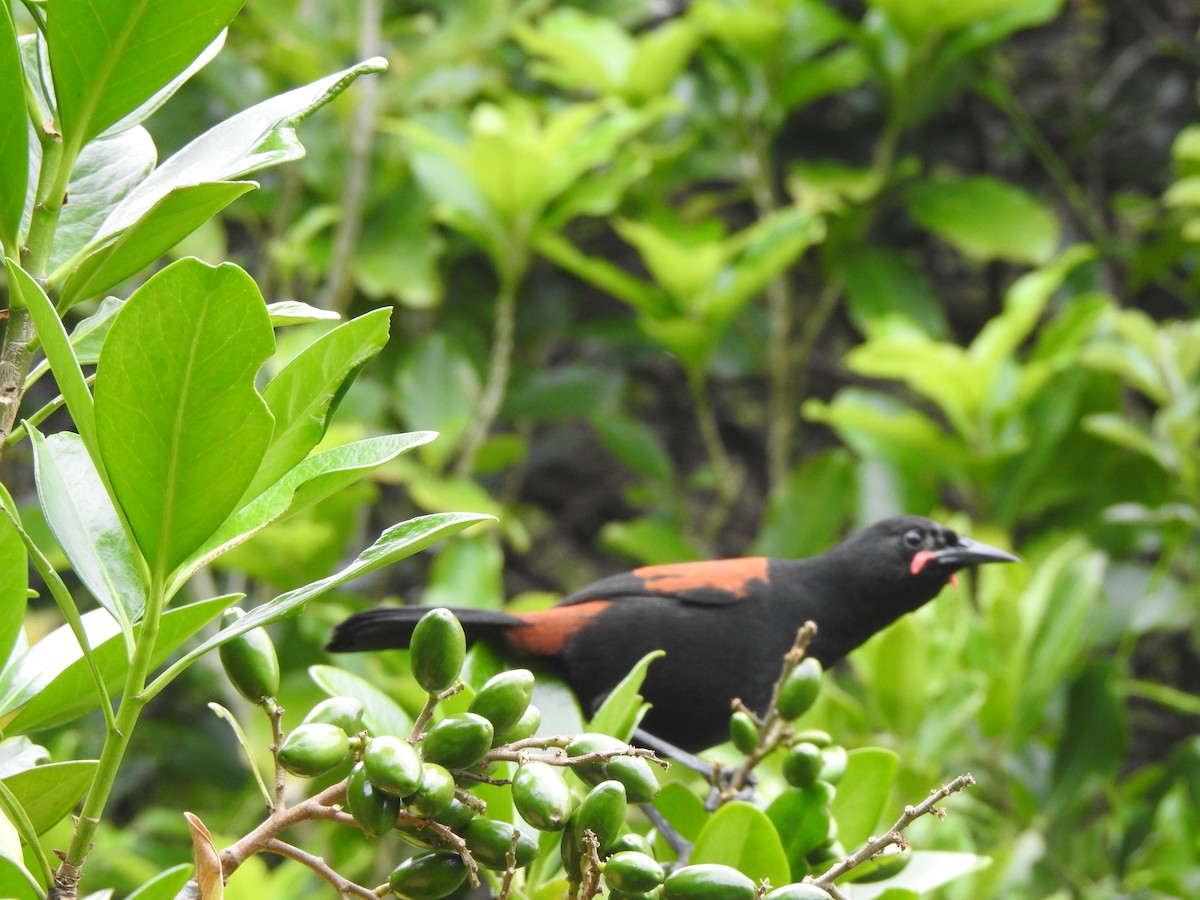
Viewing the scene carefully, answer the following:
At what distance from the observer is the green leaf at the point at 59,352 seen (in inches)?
28.4

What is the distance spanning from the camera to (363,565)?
808 mm

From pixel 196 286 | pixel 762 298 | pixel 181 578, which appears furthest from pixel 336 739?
pixel 762 298

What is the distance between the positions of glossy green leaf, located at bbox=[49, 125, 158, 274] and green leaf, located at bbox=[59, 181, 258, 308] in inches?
1.5

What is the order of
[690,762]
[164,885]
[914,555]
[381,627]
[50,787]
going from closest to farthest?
[164,885]
[50,787]
[381,627]
[690,762]
[914,555]

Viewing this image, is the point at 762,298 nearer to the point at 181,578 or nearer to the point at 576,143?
the point at 576,143

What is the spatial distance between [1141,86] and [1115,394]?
1.44 meters

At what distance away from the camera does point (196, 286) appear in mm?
750

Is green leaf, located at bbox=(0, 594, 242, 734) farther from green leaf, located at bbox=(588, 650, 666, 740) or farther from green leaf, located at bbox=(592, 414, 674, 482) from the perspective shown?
green leaf, located at bbox=(592, 414, 674, 482)

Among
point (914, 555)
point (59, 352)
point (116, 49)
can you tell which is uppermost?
point (116, 49)

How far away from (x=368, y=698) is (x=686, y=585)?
0.69 meters

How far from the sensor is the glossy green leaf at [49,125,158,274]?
0.98 m

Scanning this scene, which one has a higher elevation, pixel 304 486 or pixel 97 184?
pixel 97 184

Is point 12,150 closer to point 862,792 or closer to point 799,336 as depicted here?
point 862,792

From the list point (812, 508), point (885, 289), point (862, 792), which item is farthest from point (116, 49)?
point (885, 289)
